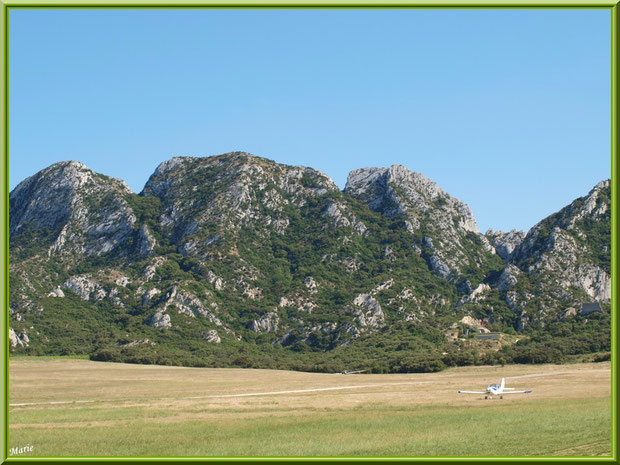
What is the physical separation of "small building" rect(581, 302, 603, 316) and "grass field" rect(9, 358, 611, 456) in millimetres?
67155

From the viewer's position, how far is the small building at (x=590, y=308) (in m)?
160

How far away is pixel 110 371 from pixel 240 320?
73.4m

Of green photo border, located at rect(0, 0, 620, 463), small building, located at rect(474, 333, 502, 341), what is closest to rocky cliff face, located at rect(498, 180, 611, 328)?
small building, located at rect(474, 333, 502, 341)

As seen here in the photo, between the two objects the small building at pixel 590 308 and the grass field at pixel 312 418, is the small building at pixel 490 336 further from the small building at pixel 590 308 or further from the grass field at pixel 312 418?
the grass field at pixel 312 418

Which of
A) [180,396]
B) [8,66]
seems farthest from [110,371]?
[8,66]

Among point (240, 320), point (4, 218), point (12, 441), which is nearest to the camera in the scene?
point (4, 218)

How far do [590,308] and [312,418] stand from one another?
12492 cm

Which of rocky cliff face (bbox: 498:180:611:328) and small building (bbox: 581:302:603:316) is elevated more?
rocky cliff face (bbox: 498:180:611:328)

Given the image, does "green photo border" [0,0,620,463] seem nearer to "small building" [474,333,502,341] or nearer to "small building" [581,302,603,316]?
"small building" [474,333,502,341]

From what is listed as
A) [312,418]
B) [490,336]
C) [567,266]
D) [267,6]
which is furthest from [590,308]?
[267,6]

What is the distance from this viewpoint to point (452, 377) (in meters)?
102

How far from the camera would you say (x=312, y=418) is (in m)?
55.0

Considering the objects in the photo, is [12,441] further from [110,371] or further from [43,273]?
[43,273]

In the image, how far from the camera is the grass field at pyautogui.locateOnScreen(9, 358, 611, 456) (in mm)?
39656
